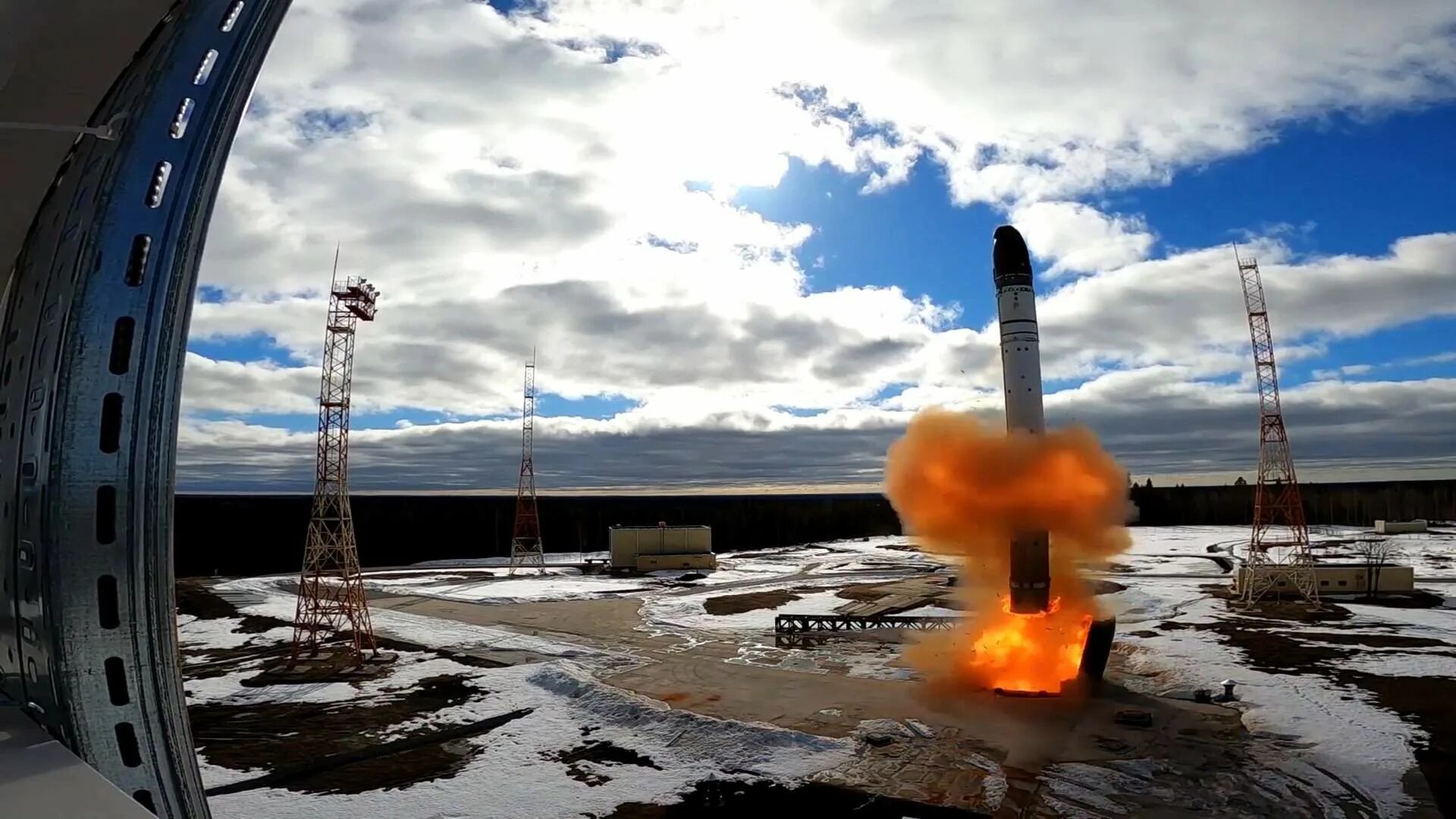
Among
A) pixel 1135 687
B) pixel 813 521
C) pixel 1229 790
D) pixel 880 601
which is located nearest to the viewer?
pixel 1229 790

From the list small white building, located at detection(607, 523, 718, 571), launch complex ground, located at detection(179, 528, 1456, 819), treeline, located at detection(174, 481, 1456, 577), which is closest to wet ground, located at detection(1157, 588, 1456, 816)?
launch complex ground, located at detection(179, 528, 1456, 819)

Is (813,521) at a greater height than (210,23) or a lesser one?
lesser

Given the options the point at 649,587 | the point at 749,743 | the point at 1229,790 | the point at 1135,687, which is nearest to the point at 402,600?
the point at 649,587

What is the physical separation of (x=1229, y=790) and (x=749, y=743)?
416 inches

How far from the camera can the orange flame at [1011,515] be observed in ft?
85.5

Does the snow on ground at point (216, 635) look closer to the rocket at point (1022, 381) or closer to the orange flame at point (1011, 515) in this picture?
the orange flame at point (1011, 515)

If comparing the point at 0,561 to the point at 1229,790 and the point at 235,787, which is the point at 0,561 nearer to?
the point at 235,787

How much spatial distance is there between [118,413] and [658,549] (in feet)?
203

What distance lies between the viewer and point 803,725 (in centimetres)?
2261

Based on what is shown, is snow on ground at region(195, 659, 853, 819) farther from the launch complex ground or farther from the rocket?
the rocket

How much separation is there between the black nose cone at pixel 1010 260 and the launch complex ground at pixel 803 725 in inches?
506

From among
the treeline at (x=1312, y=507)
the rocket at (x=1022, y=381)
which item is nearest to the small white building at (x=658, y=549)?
the rocket at (x=1022, y=381)

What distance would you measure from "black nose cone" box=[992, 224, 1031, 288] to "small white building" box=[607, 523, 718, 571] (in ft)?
135

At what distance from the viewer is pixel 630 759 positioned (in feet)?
67.4
